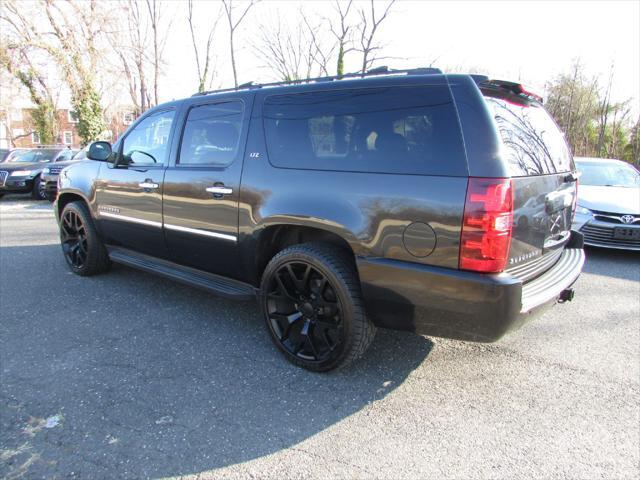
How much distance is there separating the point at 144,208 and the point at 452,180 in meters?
2.90

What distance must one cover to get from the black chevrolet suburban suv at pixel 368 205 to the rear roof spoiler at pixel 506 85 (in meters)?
0.01

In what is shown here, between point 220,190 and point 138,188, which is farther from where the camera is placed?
point 138,188

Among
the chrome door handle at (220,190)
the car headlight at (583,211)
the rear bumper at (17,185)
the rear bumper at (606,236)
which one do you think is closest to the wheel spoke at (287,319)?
the chrome door handle at (220,190)

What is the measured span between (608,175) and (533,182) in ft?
20.3

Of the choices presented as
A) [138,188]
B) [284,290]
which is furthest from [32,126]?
[284,290]

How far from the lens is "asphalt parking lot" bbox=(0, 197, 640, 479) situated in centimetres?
204

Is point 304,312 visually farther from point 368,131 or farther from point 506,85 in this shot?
point 506,85

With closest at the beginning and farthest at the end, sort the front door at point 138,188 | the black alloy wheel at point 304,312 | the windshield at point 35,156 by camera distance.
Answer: the black alloy wheel at point 304,312 → the front door at point 138,188 → the windshield at point 35,156

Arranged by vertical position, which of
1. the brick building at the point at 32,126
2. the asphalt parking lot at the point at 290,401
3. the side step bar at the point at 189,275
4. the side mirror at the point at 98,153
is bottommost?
the asphalt parking lot at the point at 290,401

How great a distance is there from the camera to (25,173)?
40.1ft

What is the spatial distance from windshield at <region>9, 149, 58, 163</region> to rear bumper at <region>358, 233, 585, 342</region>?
14337mm

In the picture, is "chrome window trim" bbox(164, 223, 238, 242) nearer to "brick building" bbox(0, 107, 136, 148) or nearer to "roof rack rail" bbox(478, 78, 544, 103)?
"roof rack rail" bbox(478, 78, 544, 103)

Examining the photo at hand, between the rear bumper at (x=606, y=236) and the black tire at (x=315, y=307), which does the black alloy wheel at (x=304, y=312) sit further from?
the rear bumper at (x=606, y=236)

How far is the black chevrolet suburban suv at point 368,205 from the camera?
218 centimetres
